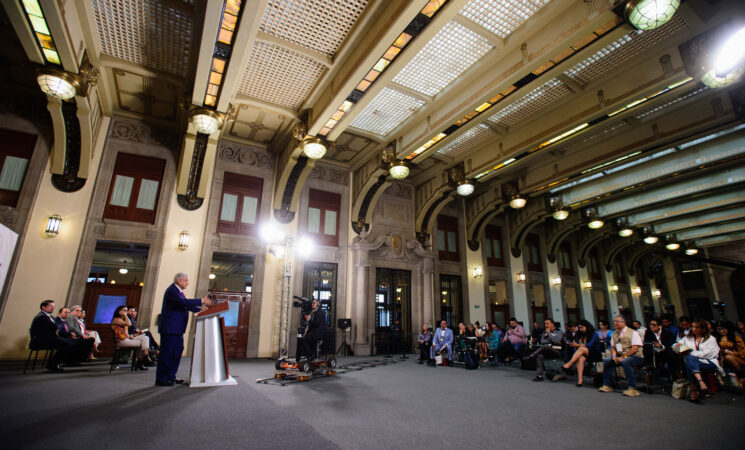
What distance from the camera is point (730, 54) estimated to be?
19.2 feet

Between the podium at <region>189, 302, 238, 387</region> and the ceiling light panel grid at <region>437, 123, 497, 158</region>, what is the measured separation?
7798 millimetres

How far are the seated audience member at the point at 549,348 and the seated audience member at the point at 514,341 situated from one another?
1.41 m

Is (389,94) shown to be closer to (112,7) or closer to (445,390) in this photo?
(112,7)

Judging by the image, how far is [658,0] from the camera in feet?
15.6

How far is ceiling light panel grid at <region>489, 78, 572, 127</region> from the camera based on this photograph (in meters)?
8.40

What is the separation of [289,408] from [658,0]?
736cm

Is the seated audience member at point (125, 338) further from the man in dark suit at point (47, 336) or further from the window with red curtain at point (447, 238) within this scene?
the window with red curtain at point (447, 238)

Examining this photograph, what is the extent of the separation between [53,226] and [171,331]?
20.0ft

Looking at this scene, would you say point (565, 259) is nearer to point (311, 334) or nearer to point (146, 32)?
point (311, 334)

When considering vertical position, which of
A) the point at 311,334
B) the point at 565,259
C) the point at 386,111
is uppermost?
the point at 386,111

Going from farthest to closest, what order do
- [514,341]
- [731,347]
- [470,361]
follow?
1. [514,341]
2. [470,361]
3. [731,347]

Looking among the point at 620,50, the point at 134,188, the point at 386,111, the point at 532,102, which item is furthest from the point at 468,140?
the point at 134,188

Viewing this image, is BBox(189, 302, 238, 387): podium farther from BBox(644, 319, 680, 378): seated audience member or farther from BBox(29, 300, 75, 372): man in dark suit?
BBox(644, 319, 680, 378): seated audience member

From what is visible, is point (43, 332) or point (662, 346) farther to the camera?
point (662, 346)
